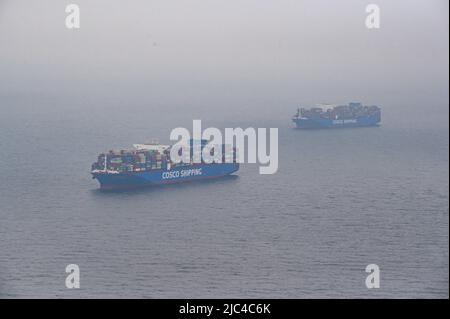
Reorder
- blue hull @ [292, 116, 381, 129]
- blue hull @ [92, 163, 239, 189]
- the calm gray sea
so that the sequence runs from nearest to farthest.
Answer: the calm gray sea
blue hull @ [92, 163, 239, 189]
blue hull @ [292, 116, 381, 129]

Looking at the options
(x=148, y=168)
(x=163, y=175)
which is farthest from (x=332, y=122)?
(x=148, y=168)

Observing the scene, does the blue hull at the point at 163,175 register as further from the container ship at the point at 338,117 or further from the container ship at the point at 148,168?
the container ship at the point at 338,117

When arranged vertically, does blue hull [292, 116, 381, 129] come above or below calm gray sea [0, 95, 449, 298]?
above

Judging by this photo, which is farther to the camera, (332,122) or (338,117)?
(338,117)

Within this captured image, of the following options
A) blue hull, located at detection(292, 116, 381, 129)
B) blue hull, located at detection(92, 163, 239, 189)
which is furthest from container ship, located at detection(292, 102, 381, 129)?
blue hull, located at detection(92, 163, 239, 189)

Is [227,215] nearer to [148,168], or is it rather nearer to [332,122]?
[148,168]

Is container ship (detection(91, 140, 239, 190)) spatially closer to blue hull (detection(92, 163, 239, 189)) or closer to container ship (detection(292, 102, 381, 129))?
blue hull (detection(92, 163, 239, 189))
